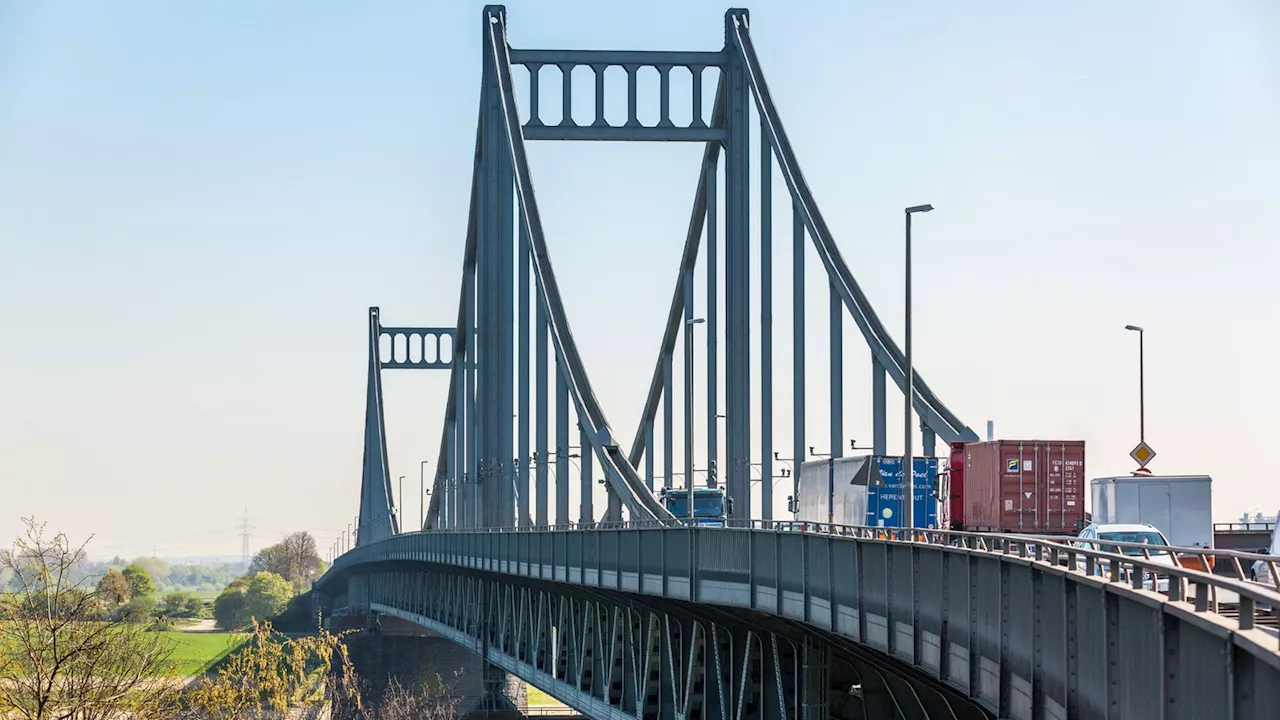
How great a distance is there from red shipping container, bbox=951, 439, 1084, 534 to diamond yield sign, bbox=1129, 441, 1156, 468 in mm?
11228

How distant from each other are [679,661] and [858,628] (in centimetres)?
1558

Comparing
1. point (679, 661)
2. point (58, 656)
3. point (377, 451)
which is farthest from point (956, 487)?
point (377, 451)

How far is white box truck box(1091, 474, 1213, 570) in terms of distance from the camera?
4259 centimetres

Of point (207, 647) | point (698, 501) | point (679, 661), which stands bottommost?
point (207, 647)

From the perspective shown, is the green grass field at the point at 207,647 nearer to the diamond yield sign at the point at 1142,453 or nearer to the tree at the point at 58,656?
the diamond yield sign at the point at 1142,453

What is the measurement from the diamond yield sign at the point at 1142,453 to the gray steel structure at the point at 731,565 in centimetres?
774

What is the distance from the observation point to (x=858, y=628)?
28156 mm

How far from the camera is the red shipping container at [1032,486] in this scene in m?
42.4

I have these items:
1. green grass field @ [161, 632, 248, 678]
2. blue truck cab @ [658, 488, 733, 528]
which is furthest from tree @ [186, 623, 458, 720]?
green grass field @ [161, 632, 248, 678]

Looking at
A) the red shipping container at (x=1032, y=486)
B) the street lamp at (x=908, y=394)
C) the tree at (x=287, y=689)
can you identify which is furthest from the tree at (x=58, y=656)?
the red shipping container at (x=1032, y=486)

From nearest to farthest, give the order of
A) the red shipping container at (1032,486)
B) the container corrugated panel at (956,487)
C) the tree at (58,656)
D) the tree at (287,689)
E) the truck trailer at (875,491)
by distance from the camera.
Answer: the tree at (58,656) < the tree at (287,689) < the red shipping container at (1032,486) < the container corrugated panel at (956,487) < the truck trailer at (875,491)

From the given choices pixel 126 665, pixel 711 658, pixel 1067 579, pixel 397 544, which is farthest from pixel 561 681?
pixel 397 544

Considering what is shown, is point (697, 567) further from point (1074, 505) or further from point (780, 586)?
point (1074, 505)

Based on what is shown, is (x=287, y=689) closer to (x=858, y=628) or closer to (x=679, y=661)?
(x=679, y=661)
